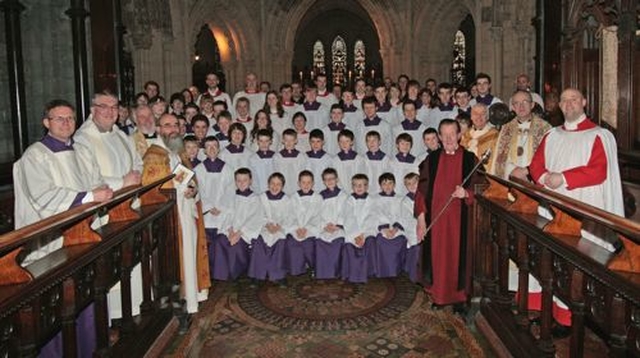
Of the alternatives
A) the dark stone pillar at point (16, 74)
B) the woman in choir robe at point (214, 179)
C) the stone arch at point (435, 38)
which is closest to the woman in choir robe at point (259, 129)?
the woman in choir robe at point (214, 179)

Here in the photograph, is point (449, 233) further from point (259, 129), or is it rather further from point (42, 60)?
point (42, 60)

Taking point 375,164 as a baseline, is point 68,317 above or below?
below

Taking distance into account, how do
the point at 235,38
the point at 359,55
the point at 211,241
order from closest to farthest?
1. the point at 211,241
2. the point at 235,38
3. the point at 359,55

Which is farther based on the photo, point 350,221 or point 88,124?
point 350,221

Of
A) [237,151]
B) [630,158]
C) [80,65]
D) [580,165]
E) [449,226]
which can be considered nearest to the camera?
[580,165]

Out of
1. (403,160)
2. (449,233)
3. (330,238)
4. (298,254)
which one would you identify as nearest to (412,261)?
(330,238)

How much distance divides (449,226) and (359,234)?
1249mm

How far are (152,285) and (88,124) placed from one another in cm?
150

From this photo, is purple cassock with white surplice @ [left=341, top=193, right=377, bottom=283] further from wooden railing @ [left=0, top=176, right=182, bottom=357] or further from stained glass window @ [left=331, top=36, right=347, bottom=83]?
stained glass window @ [left=331, top=36, right=347, bottom=83]

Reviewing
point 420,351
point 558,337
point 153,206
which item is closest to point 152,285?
point 153,206

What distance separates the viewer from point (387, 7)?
1853cm

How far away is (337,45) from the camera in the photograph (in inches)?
1161

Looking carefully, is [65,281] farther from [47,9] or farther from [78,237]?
[47,9]

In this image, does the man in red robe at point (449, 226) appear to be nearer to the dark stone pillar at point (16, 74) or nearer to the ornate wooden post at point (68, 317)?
the ornate wooden post at point (68, 317)
